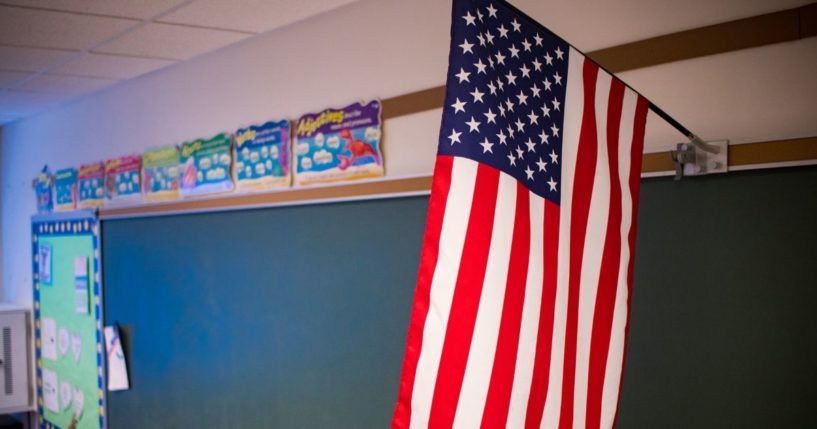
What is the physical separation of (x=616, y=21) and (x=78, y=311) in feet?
14.8

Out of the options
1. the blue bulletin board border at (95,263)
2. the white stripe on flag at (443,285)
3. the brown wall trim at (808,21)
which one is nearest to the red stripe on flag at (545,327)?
the white stripe on flag at (443,285)

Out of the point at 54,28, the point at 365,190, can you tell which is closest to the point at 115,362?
the point at 54,28

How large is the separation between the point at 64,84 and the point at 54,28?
163 cm

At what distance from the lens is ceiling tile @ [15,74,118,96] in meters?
4.64

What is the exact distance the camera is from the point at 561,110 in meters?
1.59

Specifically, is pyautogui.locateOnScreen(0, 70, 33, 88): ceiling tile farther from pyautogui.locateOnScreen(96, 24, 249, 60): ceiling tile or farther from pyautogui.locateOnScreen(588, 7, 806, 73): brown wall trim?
pyautogui.locateOnScreen(588, 7, 806, 73): brown wall trim

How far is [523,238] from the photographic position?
4.84ft

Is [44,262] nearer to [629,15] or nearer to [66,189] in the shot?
[66,189]

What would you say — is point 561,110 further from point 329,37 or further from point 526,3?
point 329,37

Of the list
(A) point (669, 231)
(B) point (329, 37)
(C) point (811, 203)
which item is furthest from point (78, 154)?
(C) point (811, 203)

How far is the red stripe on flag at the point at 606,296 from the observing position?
1622 mm

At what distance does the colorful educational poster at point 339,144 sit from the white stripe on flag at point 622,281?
54.3 inches

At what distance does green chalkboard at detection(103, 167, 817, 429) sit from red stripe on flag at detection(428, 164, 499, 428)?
0.82 m

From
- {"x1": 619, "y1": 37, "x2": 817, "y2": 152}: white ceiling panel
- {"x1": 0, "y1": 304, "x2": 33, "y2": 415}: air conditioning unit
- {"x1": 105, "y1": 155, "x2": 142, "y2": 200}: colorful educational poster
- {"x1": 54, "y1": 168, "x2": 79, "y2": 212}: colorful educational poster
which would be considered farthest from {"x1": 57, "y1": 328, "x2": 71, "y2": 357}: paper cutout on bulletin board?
{"x1": 619, "y1": 37, "x2": 817, "y2": 152}: white ceiling panel
